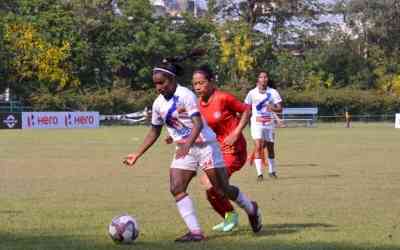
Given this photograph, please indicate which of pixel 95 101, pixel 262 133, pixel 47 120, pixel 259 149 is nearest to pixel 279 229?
pixel 259 149

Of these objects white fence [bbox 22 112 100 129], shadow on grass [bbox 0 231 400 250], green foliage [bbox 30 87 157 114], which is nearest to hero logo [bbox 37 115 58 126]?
white fence [bbox 22 112 100 129]

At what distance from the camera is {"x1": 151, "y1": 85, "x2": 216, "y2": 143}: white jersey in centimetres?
961

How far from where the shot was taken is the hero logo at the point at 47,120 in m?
54.6

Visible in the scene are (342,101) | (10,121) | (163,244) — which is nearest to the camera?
(163,244)

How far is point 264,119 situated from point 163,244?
388 inches

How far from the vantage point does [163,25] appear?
248 feet

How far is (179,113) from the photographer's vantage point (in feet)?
31.8

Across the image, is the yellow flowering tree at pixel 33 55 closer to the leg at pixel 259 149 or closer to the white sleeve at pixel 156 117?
the leg at pixel 259 149

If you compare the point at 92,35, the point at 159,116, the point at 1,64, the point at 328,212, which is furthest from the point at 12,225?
the point at 92,35

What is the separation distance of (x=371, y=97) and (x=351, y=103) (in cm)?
198

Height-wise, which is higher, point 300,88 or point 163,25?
point 163,25

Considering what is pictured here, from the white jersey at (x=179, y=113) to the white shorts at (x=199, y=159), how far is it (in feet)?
0.27

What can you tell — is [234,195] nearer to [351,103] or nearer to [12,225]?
[12,225]

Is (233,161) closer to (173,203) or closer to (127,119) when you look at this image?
(173,203)
